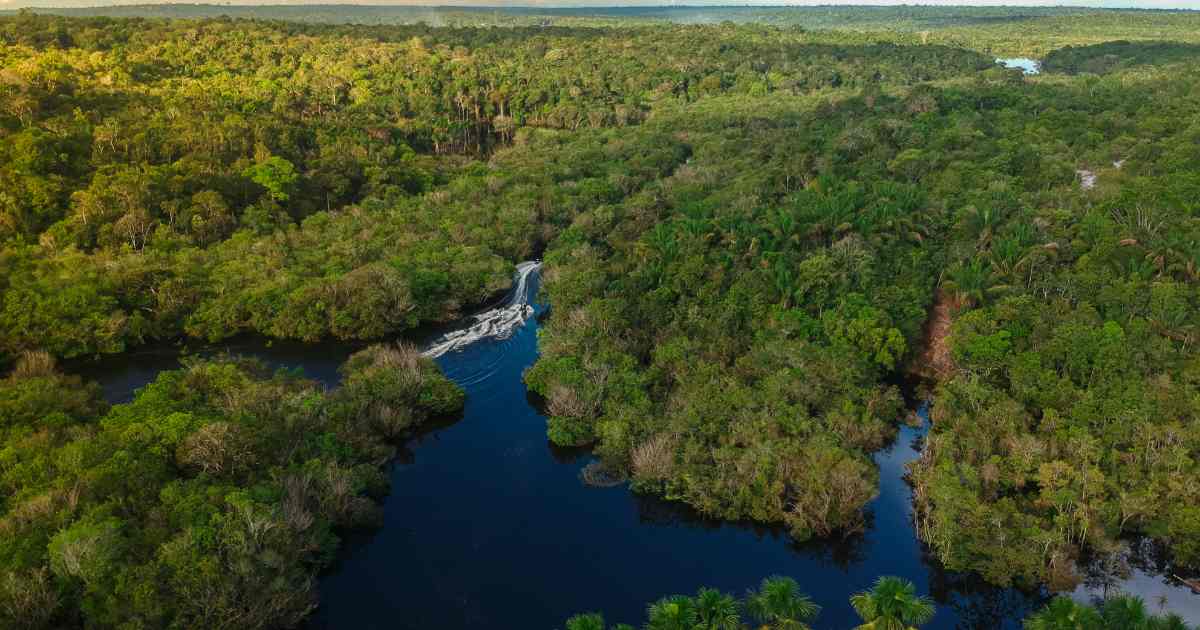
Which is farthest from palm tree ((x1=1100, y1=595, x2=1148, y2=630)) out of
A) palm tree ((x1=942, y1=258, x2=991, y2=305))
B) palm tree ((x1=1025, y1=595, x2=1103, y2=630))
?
palm tree ((x1=942, y1=258, x2=991, y2=305))

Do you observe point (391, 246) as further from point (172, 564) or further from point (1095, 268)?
point (1095, 268)

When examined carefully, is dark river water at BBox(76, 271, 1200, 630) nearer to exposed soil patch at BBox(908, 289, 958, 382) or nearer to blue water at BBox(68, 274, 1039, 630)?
blue water at BBox(68, 274, 1039, 630)

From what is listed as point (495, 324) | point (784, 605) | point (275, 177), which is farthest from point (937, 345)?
point (275, 177)

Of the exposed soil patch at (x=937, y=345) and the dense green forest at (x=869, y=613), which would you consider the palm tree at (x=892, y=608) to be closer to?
the dense green forest at (x=869, y=613)

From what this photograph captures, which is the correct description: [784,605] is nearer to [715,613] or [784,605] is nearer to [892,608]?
[715,613]

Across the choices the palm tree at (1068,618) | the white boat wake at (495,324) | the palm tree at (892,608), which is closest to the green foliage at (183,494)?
the white boat wake at (495,324)
